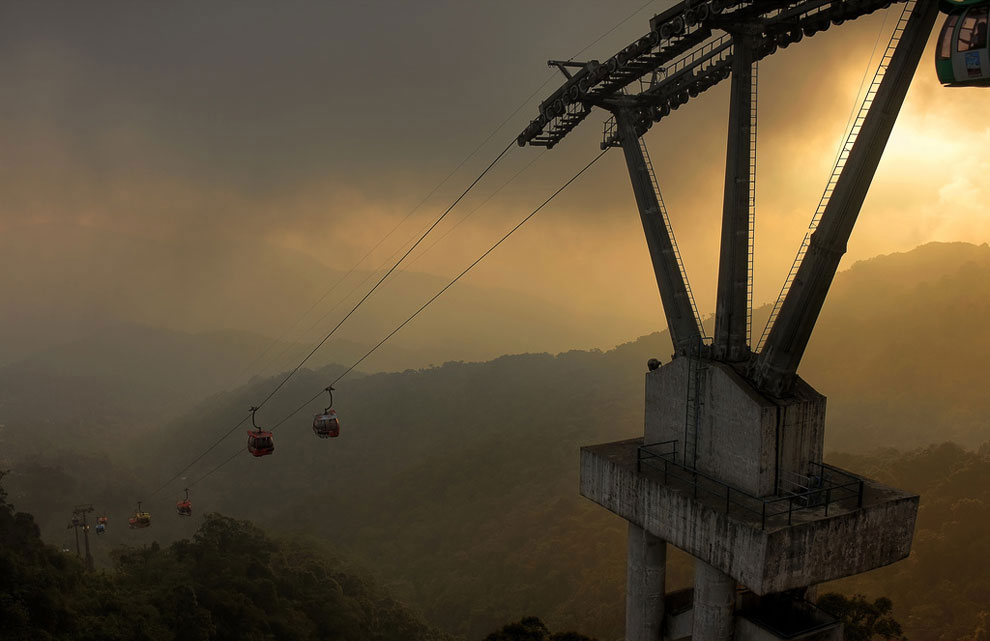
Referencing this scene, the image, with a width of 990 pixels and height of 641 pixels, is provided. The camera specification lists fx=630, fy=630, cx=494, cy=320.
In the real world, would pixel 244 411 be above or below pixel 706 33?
below

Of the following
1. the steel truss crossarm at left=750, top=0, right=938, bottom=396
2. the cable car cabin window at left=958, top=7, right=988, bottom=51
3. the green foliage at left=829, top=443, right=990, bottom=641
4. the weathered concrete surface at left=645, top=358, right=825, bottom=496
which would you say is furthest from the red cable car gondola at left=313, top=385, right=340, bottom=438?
the green foliage at left=829, top=443, right=990, bottom=641

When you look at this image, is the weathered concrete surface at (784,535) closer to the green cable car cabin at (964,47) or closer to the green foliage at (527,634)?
the green cable car cabin at (964,47)

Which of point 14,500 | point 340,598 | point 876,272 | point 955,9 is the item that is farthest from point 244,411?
point 955,9

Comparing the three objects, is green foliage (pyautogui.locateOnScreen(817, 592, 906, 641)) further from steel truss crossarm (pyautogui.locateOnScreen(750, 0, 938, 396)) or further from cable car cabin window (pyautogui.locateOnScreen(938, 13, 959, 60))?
cable car cabin window (pyautogui.locateOnScreen(938, 13, 959, 60))

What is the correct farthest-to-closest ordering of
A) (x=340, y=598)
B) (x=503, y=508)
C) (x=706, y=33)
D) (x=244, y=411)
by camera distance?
1. (x=244, y=411)
2. (x=503, y=508)
3. (x=340, y=598)
4. (x=706, y=33)

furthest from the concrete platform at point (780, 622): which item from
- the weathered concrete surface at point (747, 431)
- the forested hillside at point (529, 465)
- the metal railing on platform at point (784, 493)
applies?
the forested hillside at point (529, 465)

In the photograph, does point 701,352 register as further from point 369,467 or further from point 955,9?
point 369,467
